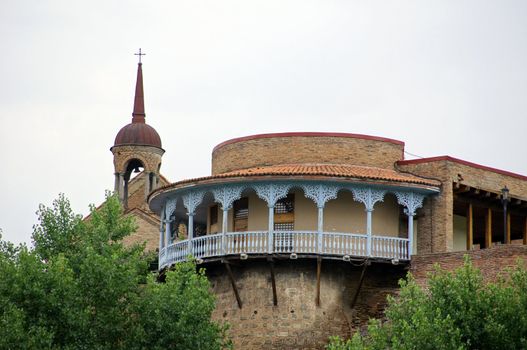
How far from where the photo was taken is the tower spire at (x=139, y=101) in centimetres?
8494

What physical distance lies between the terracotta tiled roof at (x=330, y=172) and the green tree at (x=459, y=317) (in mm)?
8113

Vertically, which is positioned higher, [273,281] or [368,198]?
[368,198]

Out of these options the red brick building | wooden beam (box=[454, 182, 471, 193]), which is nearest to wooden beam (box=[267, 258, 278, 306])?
the red brick building

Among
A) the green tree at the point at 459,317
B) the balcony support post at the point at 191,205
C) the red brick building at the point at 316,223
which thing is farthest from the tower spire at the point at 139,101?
the green tree at the point at 459,317

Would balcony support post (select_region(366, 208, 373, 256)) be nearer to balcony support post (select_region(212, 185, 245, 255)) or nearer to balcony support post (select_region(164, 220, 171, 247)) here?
balcony support post (select_region(212, 185, 245, 255))

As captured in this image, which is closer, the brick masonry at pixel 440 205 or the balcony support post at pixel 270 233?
the balcony support post at pixel 270 233

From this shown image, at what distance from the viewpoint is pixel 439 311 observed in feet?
147

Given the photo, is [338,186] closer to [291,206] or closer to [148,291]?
[291,206]

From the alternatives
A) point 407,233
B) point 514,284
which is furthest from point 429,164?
point 514,284

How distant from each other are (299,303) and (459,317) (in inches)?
400

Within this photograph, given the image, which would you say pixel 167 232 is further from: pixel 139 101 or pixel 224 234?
pixel 139 101

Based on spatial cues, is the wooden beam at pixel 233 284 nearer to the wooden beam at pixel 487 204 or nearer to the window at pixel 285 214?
the window at pixel 285 214

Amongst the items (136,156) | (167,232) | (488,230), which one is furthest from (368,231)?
(136,156)

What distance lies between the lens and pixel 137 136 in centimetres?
8256
